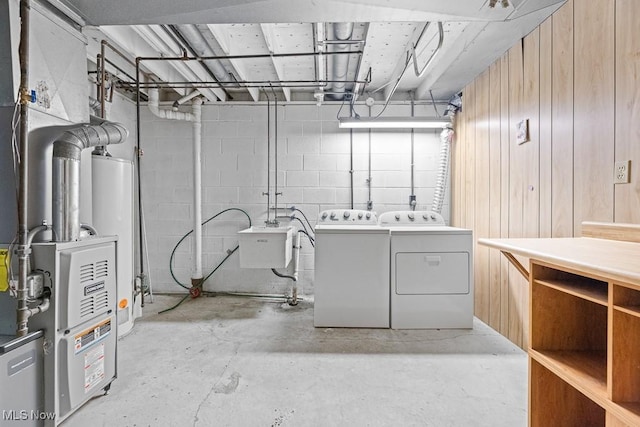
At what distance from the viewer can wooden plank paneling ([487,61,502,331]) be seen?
2588 mm

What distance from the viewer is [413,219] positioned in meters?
3.23

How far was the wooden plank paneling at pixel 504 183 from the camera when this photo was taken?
2.46m

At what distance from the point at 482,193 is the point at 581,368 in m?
2.00

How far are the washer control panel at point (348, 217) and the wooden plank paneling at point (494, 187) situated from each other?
3.89ft

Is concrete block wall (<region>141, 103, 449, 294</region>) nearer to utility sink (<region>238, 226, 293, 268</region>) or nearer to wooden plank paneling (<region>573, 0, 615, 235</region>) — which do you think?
utility sink (<region>238, 226, 293, 268</region>)

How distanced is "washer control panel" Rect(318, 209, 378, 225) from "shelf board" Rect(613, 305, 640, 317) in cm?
246

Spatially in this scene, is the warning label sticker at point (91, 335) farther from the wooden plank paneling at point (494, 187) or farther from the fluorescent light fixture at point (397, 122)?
the wooden plank paneling at point (494, 187)

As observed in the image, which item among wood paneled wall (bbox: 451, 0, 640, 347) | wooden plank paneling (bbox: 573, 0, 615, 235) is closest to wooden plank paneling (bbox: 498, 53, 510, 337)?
wood paneled wall (bbox: 451, 0, 640, 347)

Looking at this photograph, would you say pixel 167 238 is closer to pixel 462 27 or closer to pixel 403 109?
pixel 403 109

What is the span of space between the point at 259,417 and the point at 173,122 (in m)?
3.39

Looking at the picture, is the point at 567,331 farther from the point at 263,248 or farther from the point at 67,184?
the point at 67,184

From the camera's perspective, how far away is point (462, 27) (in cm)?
233

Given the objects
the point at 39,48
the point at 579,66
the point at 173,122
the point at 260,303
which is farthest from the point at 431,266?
the point at 173,122

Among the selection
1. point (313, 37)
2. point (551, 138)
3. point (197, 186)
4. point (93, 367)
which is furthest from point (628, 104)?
point (197, 186)
